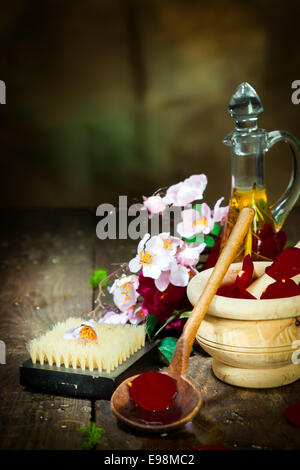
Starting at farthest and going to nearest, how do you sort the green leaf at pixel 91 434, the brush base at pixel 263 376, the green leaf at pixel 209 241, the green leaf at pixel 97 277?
the green leaf at pixel 97 277 < the green leaf at pixel 209 241 < the brush base at pixel 263 376 < the green leaf at pixel 91 434

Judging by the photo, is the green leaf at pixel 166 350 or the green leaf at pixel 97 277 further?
the green leaf at pixel 97 277

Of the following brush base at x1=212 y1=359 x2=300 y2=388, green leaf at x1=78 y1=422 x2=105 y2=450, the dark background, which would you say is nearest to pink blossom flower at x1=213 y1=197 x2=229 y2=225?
brush base at x1=212 y1=359 x2=300 y2=388

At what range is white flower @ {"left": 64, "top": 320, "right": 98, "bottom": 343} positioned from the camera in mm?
757

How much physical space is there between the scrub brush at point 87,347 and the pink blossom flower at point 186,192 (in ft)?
0.67

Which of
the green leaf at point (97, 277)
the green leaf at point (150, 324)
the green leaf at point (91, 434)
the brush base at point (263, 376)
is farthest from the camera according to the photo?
the green leaf at point (97, 277)

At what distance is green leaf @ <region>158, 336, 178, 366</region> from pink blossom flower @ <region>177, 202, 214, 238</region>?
0.53 feet

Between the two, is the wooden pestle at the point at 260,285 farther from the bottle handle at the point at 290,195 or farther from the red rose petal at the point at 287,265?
the bottle handle at the point at 290,195

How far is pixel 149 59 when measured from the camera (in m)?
2.33

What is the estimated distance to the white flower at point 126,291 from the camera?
0.85 meters

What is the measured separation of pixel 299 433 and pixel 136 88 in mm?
1873

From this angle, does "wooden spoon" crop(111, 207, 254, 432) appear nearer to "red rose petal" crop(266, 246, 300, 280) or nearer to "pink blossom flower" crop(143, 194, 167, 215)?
"red rose petal" crop(266, 246, 300, 280)

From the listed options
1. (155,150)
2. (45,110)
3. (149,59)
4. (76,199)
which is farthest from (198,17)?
(76,199)

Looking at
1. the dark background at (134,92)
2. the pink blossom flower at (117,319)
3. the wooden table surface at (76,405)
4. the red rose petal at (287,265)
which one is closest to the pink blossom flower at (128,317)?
the pink blossom flower at (117,319)

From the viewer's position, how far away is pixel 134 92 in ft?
7.63
